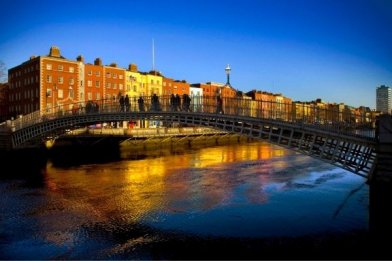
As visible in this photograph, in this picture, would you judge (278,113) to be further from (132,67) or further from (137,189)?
(132,67)

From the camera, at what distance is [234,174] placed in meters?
30.9

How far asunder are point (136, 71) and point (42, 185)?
60.1 m

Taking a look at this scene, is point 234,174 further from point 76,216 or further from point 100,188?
point 76,216

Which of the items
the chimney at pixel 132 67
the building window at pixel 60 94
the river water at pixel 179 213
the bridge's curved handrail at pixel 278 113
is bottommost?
the river water at pixel 179 213

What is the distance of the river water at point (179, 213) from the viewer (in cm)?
1397

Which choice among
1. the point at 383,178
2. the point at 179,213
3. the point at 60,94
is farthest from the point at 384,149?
the point at 60,94

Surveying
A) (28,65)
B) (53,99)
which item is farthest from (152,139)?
(28,65)

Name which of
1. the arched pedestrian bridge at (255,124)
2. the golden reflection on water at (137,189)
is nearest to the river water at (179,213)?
the golden reflection on water at (137,189)

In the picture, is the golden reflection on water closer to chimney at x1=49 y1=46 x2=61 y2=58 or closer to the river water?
the river water

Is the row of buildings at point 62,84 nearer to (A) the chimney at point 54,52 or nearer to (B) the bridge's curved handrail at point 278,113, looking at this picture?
(A) the chimney at point 54,52

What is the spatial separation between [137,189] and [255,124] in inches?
342

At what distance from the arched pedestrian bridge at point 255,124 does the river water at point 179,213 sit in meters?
2.64

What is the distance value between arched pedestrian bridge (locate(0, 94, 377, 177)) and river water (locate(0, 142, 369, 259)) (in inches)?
104

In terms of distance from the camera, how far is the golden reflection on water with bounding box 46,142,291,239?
1922 centimetres
